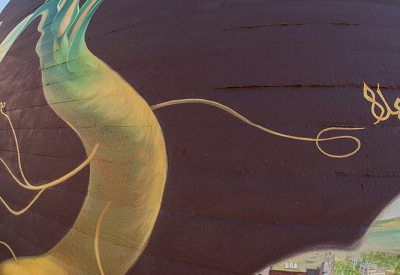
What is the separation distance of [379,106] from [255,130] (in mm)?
604

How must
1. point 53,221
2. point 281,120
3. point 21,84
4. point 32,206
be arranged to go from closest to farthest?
1. point 281,120
2. point 53,221
3. point 32,206
4. point 21,84

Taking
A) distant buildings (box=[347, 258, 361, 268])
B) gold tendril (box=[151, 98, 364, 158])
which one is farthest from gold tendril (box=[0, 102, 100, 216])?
distant buildings (box=[347, 258, 361, 268])

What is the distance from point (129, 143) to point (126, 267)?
0.67 metres

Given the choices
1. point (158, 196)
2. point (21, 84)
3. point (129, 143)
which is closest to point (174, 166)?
point (158, 196)

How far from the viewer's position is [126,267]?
221cm

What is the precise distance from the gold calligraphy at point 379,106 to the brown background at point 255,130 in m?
0.03

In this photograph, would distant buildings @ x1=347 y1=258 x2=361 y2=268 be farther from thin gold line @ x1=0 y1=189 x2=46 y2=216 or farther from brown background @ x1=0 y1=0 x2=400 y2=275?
thin gold line @ x1=0 y1=189 x2=46 y2=216

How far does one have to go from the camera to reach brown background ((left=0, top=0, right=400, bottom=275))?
75.5 inches

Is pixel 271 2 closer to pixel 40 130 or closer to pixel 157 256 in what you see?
pixel 157 256

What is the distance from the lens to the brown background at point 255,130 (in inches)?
75.5

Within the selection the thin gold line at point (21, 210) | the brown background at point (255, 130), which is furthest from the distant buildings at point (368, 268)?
the thin gold line at point (21, 210)

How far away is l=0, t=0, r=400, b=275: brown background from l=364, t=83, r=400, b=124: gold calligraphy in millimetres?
27

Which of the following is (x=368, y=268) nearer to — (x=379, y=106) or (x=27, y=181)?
(x=379, y=106)

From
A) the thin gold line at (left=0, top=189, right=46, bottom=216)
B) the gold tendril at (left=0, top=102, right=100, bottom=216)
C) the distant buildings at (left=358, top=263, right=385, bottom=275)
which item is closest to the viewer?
the distant buildings at (left=358, top=263, right=385, bottom=275)
